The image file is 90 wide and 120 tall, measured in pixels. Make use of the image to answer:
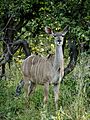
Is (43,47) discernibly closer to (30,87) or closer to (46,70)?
(30,87)

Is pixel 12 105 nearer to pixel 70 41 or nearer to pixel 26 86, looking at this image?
pixel 26 86

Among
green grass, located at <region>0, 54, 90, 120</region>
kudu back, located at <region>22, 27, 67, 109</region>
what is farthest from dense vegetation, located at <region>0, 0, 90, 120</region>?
kudu back, located at <region>22, 27, 67, 109</region>

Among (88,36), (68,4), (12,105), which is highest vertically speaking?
(68,4)

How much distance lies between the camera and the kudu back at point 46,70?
584cm

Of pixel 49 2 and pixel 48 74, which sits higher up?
pixel 49 2

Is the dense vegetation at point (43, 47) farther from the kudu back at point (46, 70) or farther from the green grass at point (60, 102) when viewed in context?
the kudu back at point (46, 70)

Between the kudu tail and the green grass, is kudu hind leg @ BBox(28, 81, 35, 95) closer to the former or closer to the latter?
the green grass

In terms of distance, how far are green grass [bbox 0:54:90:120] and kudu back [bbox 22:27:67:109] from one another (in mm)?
180

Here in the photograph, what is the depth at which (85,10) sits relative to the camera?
566 cm

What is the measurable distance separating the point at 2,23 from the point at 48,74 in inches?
59.0

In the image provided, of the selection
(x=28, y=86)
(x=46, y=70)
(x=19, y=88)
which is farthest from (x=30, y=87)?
(x=46, y=70)

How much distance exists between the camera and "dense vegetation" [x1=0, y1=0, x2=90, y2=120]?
521 centimetres

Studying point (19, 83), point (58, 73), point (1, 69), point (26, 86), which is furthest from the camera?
point (1, 69)

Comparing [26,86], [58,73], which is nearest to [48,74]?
[58,73]
